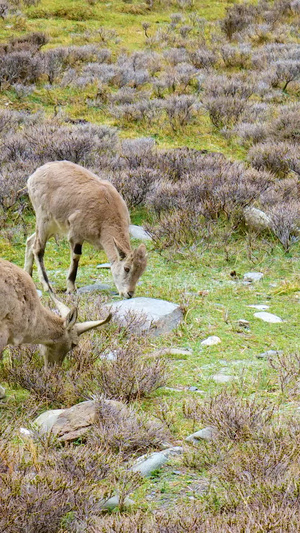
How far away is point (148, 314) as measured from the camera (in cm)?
703

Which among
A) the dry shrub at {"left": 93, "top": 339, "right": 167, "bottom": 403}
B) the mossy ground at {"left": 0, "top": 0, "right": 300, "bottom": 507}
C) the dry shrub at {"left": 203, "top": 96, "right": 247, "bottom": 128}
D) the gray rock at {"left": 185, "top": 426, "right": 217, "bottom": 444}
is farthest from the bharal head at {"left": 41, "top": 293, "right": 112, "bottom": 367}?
the dry shrub at {"left": 203, "top": 96, "right": 247, "bottom": 128}

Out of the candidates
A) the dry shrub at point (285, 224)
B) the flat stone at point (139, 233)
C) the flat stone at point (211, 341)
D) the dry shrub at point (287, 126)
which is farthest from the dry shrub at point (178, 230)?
the dry shrub at point (287, 126)

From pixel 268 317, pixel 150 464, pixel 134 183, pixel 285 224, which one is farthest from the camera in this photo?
pixel 134 183

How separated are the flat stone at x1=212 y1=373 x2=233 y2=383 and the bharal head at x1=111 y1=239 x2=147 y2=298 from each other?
208 cm

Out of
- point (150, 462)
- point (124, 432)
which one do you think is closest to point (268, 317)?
A: point (124, 432)

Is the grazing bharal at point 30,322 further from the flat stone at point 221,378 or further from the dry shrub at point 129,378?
the flat stone at point 221,378

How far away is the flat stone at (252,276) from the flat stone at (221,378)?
2906 millimetres

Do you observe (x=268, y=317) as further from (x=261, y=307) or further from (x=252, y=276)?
(x=252, y=276)

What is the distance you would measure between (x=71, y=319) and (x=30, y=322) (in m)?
0.36

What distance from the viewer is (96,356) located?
585 cm

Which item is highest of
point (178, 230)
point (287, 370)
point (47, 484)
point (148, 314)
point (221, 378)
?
Answer: point (47, 484)

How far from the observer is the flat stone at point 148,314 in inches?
265

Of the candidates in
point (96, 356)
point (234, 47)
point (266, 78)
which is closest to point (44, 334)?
point (96, 356)

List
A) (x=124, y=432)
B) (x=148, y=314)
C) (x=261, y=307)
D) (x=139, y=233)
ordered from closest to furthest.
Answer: (x=124, y=432), (x=148, y=314), (x=261, y=307), (x=139, y=233)
